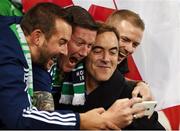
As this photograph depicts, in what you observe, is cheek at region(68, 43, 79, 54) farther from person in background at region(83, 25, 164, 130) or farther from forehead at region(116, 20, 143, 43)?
forehead at region(116, 20, 143, 43)

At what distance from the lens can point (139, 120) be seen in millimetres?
1564

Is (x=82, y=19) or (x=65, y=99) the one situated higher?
(x=82, y=19)

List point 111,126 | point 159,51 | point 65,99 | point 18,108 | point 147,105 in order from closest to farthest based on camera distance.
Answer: point 18,108
point 111,126
point 147,105
point 65,99
point 159,51

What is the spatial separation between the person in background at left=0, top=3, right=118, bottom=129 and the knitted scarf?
0.53ft

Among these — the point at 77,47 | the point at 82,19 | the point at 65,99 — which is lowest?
the point at 65,99

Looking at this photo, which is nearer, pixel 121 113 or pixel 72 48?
pixel 121 113

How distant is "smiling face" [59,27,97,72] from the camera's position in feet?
4.93

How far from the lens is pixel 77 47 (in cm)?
153

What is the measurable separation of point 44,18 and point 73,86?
342 mm

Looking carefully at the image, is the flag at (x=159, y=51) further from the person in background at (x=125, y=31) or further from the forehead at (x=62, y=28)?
the forehead at (x=62, y=28)

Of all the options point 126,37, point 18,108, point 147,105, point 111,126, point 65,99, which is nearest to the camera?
point 18,108

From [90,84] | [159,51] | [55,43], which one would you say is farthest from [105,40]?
[159,51]

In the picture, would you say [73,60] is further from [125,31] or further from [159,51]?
[159,51]

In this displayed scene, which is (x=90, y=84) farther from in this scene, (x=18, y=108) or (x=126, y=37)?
(x=18, y=108)
